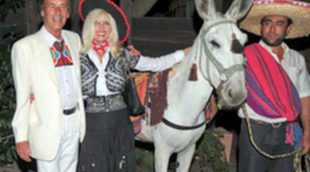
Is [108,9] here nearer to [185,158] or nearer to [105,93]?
[105,93]

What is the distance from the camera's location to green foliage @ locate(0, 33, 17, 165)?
513 cm

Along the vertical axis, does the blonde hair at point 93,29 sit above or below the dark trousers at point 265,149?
above

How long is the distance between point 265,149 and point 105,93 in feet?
4.43

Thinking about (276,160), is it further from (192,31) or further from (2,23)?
(2,23)

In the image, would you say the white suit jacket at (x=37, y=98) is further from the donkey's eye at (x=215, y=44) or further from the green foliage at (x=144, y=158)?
the green foliage at (x=144, y=158)

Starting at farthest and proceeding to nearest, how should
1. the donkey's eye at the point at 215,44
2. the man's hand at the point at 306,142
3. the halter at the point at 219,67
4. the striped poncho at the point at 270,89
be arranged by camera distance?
the man's hand at the point at 306,142 → the striped poncho at the point at 270,89 → the donkey's eye at the point at 215,44 → the halter at the point at 219,67

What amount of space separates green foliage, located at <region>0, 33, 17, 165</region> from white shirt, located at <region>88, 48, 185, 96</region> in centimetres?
224

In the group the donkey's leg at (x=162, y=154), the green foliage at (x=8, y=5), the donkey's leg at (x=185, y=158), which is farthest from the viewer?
the green foliage at (x=8, y=5)

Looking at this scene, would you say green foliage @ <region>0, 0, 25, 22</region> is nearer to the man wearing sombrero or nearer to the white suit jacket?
the white suit jacket

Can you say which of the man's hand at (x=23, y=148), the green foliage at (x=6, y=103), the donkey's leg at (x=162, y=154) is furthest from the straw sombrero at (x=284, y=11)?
the green foliage at (x=6, y=103)

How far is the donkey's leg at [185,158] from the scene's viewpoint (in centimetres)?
408

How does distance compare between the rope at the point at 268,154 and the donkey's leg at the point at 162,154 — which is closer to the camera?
the rope at the point at 268,154

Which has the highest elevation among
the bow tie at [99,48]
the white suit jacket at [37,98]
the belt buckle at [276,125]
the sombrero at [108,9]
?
the sombrero at [108,9]

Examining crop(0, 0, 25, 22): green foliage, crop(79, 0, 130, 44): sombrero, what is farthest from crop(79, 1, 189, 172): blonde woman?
crop(0, 0, 25, 22): green foliage
